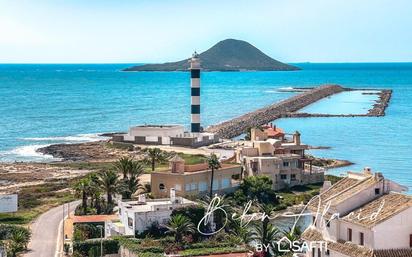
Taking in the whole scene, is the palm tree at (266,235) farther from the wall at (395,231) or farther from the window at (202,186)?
the window at (202,186)

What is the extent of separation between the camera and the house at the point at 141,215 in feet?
136

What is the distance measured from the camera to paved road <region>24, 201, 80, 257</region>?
1611 inches

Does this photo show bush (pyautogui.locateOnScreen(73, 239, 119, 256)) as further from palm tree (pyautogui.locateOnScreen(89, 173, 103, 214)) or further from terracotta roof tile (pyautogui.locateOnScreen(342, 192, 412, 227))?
terracotta roof tile (pyautogui.locateOnScreen(342, 192, 412, 227))

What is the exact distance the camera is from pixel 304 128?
4722 inches

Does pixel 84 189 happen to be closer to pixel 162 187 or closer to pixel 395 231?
pixel 162 187

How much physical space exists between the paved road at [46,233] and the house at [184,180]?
6.05 m

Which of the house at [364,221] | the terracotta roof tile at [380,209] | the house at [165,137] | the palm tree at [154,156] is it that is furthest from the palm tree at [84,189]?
the house at [165,137]

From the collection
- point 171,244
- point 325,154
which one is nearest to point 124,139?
point 325,154

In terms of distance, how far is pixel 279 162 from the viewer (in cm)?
6234

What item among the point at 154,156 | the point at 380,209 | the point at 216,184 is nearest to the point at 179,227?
the point at 216,184

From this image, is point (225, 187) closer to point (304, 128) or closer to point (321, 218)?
point (321, 218)

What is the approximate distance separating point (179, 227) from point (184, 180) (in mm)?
10524

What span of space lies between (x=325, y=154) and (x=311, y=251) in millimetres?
61400

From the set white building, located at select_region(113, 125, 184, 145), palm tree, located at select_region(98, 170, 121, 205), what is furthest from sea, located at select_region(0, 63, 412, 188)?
palm tree, located at select_region(98, 170, 121, 205)
